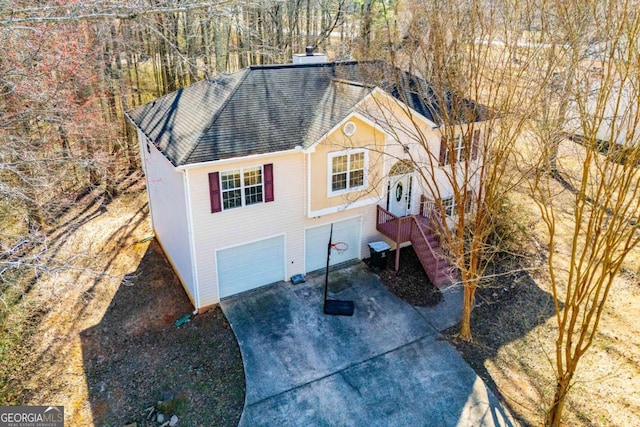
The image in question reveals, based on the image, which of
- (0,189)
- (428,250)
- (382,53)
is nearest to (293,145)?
(382,53)

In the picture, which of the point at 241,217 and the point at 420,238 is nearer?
the point at 241,217

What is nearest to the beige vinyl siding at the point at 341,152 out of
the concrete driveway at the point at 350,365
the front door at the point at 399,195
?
the front door at the point at 399,195

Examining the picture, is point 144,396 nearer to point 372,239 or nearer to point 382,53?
point 372,239

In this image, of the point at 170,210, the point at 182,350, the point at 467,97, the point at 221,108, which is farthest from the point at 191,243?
the point at 467,97

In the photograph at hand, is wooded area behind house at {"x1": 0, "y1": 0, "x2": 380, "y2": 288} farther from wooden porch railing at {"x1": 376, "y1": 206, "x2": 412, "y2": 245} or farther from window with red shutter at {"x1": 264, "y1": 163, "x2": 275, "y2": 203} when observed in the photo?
wooden porch railing at {"x1": 376, "y1": 206, "x2": 412, "y2": 245}

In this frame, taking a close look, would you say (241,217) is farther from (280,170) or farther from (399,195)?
(399,195)

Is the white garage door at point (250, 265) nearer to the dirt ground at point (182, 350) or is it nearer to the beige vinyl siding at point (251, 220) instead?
the beige vinyl siding at point (251, 220)
